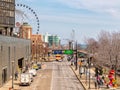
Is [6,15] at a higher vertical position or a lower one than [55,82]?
higher

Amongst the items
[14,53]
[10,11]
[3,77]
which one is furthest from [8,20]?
[3,77]

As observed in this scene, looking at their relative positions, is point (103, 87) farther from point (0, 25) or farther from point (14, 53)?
point (0, 25)

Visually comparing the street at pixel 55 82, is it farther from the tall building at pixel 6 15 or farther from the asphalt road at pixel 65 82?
the tall building at pixel 6 15

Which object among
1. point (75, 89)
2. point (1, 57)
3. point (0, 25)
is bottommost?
point (75, 89)

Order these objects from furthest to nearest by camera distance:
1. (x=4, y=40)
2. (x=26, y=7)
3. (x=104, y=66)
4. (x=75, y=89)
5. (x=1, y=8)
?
(x=26, y=7) → (x=104, y=66) → (x=1, y=8) → (x=4, y=40) → (x=75, y=89)

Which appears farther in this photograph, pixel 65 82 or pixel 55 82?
pixel 65 82

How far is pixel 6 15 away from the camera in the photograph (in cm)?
10112

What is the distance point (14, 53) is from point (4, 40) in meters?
16.3

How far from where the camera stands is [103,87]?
66.0 meters

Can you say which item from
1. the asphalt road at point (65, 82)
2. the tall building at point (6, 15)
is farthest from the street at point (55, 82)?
the tall building at point (6, 15)

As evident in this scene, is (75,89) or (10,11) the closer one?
(75,89)

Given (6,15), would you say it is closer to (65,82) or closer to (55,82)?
(55,82)

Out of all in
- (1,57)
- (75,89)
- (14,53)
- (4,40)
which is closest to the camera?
(75,89)

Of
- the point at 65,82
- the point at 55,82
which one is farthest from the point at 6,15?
the point at 65,82
